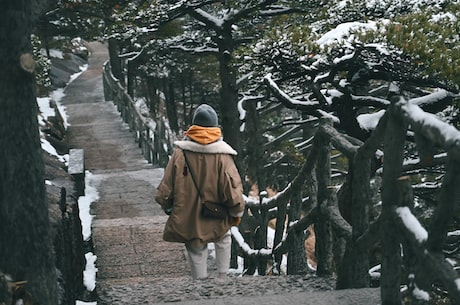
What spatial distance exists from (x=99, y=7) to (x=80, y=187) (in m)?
4.95

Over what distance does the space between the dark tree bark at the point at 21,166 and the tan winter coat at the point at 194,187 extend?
2.27 meters

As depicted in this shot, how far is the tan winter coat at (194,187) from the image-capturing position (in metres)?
5.53

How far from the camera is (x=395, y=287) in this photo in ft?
10.6

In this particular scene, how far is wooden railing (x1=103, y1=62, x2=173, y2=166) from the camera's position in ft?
45.8

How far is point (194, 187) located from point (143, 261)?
2.64 metres

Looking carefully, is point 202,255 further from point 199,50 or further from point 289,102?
point 199,50

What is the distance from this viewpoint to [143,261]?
7902 mm

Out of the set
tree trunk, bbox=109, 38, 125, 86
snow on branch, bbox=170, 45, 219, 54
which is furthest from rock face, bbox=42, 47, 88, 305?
tree trunk, bbox=109, 38, 125, 86

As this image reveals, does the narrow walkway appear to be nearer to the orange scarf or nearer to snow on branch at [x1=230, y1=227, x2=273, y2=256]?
snow on branch at [x1=230, y1=227, x2=273, y2=256]

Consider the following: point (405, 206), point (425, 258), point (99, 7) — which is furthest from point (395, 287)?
point (99, 7)

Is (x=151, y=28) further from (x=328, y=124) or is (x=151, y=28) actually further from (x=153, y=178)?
(x=328, y=124)

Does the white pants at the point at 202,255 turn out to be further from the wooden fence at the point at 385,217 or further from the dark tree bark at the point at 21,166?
the dark tree bark at the point at 21,166

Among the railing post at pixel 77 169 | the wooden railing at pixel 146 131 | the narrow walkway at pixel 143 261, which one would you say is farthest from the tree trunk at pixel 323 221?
the wooden railing at pixel 146 131

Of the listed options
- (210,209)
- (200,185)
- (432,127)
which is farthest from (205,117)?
(432,127)
